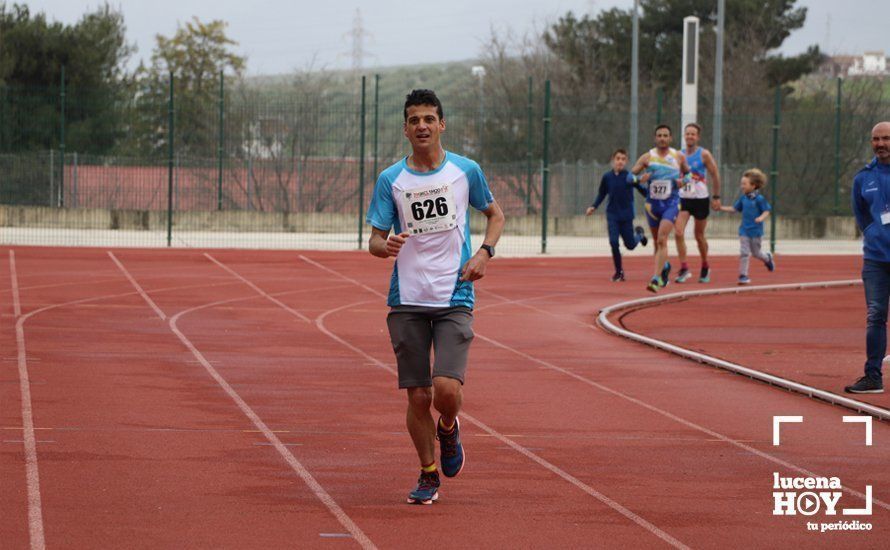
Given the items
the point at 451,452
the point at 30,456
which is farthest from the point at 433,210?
the point at 30,456

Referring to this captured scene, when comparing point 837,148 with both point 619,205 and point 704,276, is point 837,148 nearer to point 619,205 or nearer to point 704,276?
point 704,276

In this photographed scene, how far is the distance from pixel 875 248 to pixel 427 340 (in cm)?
447

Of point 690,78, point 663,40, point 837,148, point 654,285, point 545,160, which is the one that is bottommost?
point 654,285

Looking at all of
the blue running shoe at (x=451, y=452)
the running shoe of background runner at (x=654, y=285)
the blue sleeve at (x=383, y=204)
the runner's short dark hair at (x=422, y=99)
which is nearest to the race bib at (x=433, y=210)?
the blue sleeve at (x=383, y=204)

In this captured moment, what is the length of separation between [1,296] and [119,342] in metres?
4.54

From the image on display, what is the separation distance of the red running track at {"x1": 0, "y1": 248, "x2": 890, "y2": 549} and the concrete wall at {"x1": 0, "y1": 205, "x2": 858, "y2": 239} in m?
14.8

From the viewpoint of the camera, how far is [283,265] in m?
23.3

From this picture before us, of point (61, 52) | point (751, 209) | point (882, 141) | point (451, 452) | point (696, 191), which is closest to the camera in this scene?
point (451, 452)

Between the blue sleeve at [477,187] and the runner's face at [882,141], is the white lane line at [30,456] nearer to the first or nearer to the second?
the blue sleeve at [477,187]

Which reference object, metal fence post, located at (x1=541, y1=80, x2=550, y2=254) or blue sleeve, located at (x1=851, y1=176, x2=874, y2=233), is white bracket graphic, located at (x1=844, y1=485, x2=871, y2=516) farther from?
metal fence post, located at (x1=541, y1=80, x2=550, y2=254)

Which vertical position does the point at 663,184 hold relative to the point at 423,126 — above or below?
below

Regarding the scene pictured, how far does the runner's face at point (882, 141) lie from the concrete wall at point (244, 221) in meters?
20.6

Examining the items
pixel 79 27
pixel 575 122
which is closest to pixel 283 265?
pixel 575 122

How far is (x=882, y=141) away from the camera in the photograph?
1028cm
